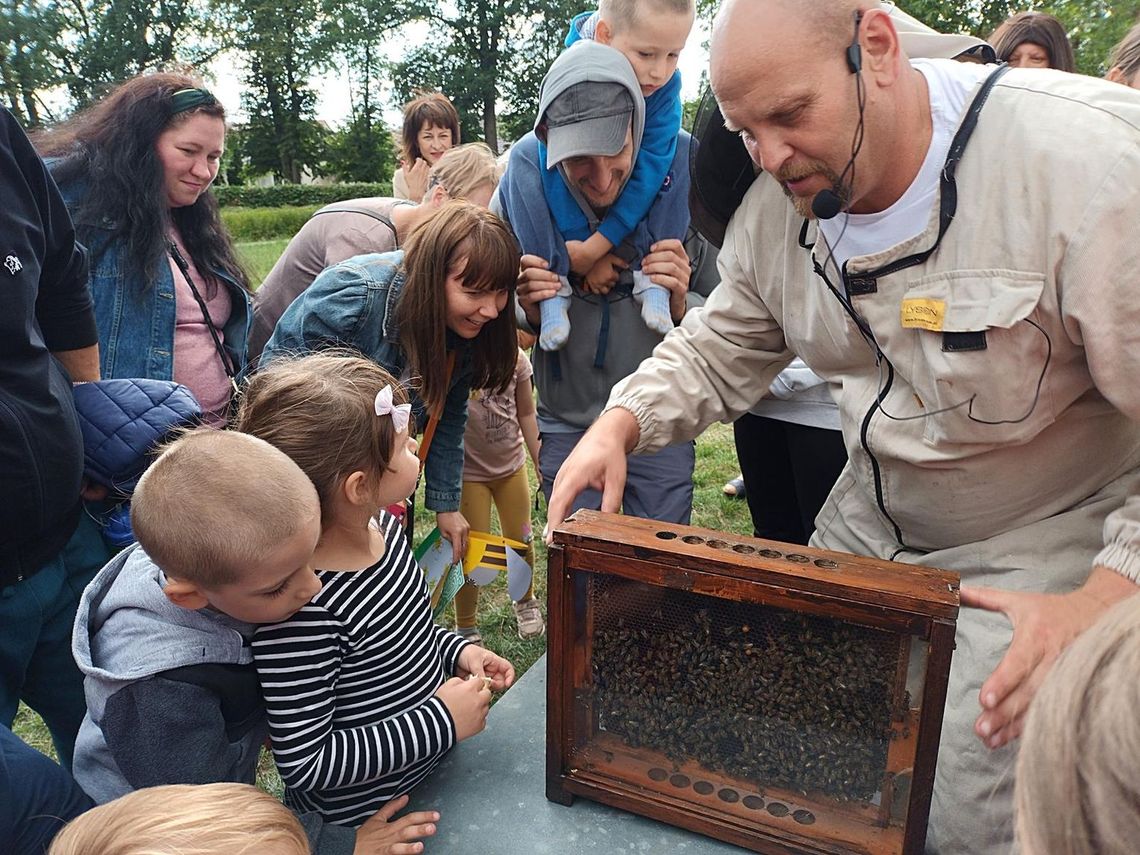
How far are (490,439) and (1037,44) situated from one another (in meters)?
2.94

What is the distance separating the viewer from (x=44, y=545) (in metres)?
1.78

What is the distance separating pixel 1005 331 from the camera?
Answer: 1.44m

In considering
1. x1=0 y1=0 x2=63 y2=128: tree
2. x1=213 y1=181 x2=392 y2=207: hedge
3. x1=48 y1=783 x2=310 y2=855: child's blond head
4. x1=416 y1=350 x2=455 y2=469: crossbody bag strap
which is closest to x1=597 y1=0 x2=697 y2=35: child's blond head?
x1=416 y1=350 x2=455 y2=469: crossbody bag strap

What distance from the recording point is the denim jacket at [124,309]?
250 cm

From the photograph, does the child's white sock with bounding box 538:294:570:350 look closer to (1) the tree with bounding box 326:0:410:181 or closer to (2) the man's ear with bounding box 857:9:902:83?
(2) the man's ear with bounding box 857:9:902:83

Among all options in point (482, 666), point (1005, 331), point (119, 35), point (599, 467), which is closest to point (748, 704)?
point (599, 467)

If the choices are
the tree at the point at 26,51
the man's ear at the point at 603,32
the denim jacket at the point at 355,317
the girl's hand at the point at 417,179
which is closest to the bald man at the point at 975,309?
the denim jacket at the point at 355,317

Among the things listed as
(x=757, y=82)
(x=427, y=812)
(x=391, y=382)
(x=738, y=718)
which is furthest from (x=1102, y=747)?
(x=391, y=382)

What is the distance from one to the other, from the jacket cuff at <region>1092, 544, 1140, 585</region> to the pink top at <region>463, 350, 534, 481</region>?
228 cm

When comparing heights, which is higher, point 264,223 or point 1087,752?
point 1087,752

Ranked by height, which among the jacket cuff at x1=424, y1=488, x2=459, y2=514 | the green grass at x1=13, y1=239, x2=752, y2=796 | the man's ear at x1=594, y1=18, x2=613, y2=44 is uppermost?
the man's ear at x1=594, y1=18, x2=613, y2=44

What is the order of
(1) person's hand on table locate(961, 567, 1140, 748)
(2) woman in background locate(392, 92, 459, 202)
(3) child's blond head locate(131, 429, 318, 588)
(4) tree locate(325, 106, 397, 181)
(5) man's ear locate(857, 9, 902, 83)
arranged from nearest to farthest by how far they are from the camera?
1. (1) person's hand on table locate(961, 567, 1140, 748)
2. (3) child's blond head locate(131, 429, 318, 588)
3. (5) man's ear locate(857, 9, 902, 83)
4. (2) woman in background locate(392, 92, 459, 202)
5. (4) tree locate(325, 106, 397, 181)

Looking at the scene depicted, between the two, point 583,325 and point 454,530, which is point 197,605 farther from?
point 583,325

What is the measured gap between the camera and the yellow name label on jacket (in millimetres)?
1473
